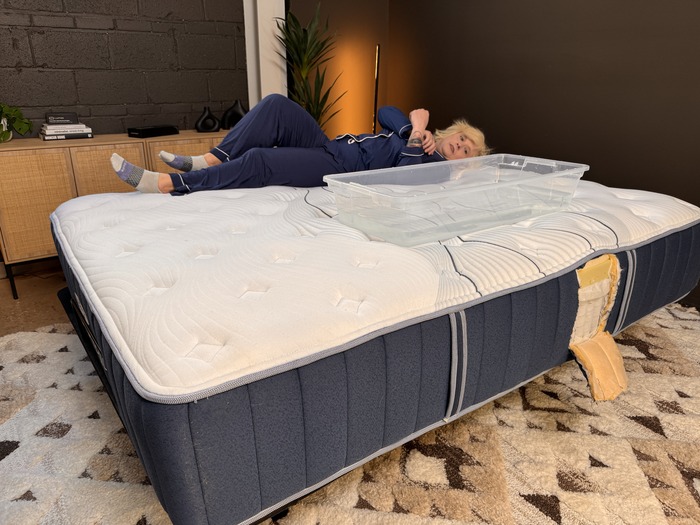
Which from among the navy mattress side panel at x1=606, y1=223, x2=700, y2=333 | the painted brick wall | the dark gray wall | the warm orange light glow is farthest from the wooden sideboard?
the navy mattress side panel at x1=606, y1=223, x2=700, y2=333

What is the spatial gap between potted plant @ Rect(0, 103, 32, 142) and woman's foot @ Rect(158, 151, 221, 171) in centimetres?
95

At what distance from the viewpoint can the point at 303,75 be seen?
3.32m

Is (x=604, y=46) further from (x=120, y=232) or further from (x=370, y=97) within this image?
(x=120, y=232)

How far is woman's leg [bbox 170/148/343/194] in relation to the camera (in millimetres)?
1859

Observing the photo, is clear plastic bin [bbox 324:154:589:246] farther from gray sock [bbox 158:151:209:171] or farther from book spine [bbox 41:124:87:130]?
book spine [bbox 41:124:87:130]

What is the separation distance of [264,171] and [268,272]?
1.08 metres

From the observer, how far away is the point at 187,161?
80.4 inches

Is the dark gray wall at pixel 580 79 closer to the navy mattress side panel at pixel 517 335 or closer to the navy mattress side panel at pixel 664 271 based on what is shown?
the navy mattress side panel at pixel 664 271

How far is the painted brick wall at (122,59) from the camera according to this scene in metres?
2.51

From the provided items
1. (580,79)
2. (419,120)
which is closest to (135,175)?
(419,120)

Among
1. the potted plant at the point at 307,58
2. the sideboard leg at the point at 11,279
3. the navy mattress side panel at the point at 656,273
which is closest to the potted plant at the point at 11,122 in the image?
the sideboard leg at the point at 11,279

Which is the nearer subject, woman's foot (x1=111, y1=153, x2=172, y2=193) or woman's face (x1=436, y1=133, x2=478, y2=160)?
woman's foot (x1=111, y1=153, x2=172, y2=193)

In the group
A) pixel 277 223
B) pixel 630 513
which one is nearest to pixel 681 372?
pixel 630 513

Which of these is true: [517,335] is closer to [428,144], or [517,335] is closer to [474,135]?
[428,144]
